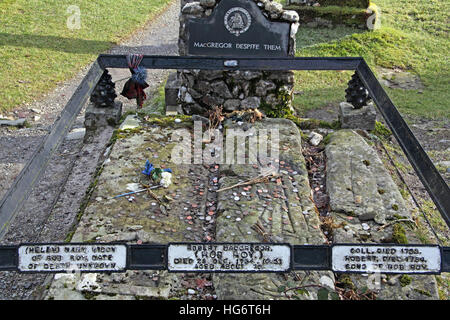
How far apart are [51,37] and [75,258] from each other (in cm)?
1004

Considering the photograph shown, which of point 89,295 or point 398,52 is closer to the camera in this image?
point 89,295

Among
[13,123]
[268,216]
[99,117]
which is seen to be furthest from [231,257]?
[13,123]

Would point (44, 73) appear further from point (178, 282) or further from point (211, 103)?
point (178, 282)

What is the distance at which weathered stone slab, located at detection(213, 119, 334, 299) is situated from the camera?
484cm

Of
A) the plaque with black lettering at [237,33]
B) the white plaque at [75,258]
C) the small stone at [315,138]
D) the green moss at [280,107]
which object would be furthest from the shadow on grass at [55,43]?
the white plaque at [75,258]

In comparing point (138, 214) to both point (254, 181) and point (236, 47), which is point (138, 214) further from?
point (236, 47)

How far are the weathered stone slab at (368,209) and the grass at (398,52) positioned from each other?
3.03 meters

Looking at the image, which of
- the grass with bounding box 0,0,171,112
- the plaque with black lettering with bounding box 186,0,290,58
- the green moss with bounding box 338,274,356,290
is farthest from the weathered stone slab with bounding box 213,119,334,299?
the grass with bounding box 0,0,171,112

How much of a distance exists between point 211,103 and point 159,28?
638 centimetres

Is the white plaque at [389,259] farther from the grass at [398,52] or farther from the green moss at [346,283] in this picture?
the grass at [398,52]

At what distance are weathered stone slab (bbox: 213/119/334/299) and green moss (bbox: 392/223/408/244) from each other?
74cm

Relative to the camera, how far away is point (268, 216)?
5.77m

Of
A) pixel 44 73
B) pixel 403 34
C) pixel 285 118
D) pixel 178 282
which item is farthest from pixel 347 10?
pixel 178 282

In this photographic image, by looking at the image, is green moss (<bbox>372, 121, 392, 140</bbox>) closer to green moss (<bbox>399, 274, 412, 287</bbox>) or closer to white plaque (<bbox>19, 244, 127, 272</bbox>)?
green moss (<bbox>399, 274, 412, 287</bbox>)
